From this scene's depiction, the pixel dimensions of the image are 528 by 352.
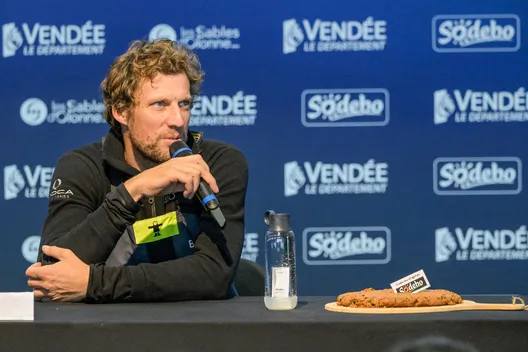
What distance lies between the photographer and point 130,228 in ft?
7.30

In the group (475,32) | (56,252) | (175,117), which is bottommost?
(56,252)

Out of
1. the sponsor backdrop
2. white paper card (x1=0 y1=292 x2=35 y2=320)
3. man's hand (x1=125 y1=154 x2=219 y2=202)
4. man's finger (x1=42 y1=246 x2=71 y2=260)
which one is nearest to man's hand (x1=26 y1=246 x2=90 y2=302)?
man's finger (x1=42 y1=246 x2=71 y2=260)

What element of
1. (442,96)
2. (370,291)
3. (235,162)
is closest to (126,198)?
(235,162)

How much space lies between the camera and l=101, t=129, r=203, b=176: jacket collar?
7.72 ft

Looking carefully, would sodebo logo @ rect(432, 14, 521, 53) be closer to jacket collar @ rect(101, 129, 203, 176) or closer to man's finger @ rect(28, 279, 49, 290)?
jacket collar @ rect(101, 129, 203, 176)

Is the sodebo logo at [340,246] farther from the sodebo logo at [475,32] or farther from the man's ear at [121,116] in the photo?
the man's ear at [121,116]

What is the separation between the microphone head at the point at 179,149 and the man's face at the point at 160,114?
0.32ft

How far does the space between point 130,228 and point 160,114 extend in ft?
1.12

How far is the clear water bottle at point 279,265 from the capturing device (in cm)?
178

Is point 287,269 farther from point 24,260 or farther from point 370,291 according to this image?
point 24,260

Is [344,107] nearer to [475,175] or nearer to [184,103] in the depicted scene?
[475,175]

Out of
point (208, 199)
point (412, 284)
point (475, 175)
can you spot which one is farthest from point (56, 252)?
point (475, 175)

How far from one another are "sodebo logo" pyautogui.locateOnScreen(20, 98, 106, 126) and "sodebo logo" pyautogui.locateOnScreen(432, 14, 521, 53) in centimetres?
154

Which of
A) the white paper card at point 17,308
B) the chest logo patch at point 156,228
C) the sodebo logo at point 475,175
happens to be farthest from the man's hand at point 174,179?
the sodebo logo at point 475,175
